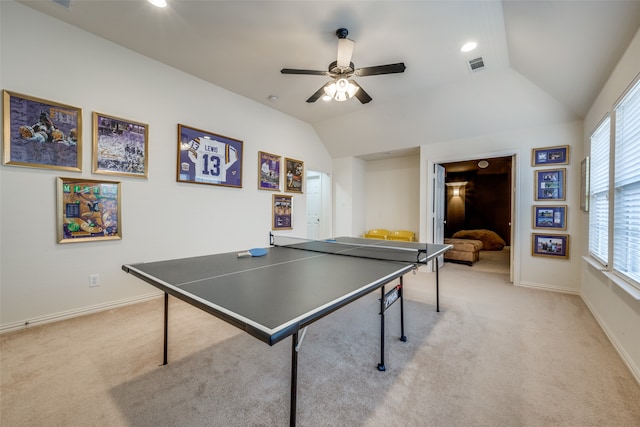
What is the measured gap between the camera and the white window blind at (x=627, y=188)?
1.96 meters

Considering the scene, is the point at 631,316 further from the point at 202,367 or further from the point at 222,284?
the point at 202,367

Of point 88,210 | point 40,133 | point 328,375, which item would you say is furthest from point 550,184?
point 40,133

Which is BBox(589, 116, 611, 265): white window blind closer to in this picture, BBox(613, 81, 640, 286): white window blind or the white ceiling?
BBox(613, 81, 640, 286): white window blind

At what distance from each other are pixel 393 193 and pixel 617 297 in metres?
4.44

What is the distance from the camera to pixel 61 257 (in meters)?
2.68

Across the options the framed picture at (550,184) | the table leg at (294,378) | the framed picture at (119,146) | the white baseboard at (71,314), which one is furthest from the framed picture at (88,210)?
the framed picture at (550,184)

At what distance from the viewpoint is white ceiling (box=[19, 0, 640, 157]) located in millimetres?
2332

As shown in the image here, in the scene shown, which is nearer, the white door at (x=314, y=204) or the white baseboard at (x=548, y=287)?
the white baseboard at (x=548, y=287)

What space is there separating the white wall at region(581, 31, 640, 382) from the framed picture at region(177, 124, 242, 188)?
4474mm

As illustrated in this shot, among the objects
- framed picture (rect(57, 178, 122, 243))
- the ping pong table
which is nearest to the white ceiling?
framed picture (rect(57, 178, 122, 243))

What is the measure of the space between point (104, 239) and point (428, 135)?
17.4 ft

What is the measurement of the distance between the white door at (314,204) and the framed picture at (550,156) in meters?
4.23

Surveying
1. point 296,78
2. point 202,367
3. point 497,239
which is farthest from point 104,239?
point 497,239

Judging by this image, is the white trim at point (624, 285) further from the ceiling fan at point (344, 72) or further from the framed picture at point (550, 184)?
the ceiling fan at point (344, 72)
